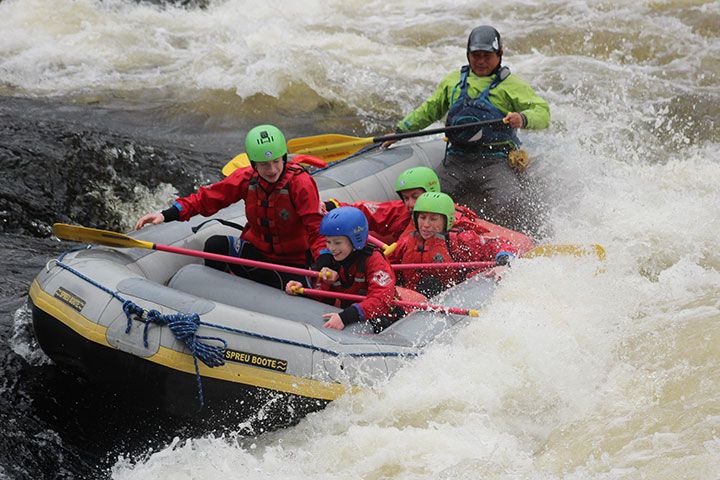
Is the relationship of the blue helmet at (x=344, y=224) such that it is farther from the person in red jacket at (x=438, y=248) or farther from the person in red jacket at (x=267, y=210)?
the person in red jacket at (x=438, y=248)

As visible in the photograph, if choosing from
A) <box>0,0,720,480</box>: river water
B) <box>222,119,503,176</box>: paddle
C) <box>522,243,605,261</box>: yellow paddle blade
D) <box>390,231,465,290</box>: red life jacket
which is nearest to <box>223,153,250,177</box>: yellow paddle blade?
<box>222,119,503,176</box>: paddle

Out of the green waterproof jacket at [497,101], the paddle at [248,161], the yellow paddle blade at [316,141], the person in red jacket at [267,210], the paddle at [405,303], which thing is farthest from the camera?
the yellow paddle blade at [316,141]

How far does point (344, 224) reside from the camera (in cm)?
542

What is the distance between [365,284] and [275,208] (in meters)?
0.71

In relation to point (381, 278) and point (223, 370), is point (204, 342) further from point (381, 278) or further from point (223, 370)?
point (381, 278)

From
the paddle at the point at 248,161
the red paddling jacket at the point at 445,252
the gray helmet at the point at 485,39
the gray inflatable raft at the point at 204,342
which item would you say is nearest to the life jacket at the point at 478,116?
the gray helmet at the point at 485,39

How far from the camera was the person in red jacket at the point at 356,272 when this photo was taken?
5.36m

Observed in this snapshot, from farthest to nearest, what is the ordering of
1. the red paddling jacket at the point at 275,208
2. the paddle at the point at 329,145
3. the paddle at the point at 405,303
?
the paddle at the point at 329,145 → the red paddling jacket at the point at 275,208 → the paddle at the point at 405,303

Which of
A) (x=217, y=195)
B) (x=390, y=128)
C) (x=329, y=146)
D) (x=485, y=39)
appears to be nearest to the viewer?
(x=217, y=195)

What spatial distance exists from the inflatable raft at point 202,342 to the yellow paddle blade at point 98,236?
161 millimetres

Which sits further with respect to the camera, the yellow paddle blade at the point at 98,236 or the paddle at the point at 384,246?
the paddle at the point at 384,246

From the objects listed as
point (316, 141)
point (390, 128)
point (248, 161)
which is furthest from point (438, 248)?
point (390, 128)

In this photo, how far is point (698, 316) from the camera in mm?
5824

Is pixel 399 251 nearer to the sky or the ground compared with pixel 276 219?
nearer to the ground
